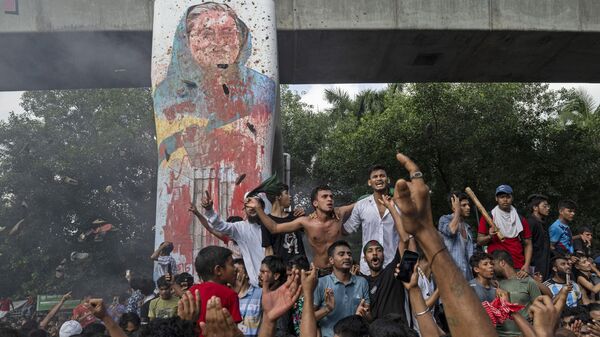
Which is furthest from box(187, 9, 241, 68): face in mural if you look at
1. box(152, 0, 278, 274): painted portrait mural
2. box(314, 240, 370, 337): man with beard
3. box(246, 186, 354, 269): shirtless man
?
box(314, 240, 370, 337): man with beard

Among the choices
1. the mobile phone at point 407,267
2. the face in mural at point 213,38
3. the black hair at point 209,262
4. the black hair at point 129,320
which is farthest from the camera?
the face in mural at point 213,38

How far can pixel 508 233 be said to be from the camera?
7.57m

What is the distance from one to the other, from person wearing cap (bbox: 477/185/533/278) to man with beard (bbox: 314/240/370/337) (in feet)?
8.73

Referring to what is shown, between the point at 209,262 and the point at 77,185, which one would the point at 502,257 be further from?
the point at 77,185

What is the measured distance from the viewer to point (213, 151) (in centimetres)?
969

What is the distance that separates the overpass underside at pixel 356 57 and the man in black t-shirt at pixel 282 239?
207 inches

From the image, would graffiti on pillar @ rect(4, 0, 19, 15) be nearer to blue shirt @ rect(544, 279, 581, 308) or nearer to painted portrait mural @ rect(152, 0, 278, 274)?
painted portrait mural @ rect(152, 0, 278, 274)

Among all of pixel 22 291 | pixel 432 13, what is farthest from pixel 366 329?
pixel 22 291

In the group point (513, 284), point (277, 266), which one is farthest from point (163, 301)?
point (513, 284)

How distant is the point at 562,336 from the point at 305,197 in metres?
20.3

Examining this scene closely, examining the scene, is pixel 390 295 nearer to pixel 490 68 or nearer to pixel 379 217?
pixel 379 217

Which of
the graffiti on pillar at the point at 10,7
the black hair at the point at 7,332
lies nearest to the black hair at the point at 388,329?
the black hair at the point at 7,332

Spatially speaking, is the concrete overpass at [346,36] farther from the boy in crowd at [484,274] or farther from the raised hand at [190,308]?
the raised hand at [190,308]

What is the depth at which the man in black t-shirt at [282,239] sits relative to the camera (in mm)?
6379
